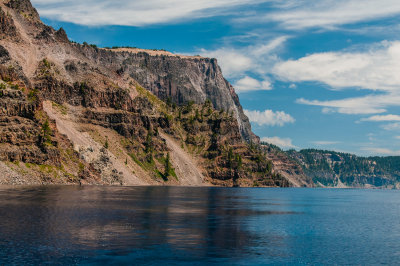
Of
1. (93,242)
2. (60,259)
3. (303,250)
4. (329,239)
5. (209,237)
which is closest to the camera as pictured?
(60,259)

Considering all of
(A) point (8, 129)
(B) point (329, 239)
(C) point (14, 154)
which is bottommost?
(B) point (329, 239)

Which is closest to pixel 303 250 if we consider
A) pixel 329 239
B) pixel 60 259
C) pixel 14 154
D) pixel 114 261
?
pixel 329 239

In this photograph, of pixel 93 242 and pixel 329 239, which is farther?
pixel 329 239

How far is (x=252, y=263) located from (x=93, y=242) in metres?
24.5

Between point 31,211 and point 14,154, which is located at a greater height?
point 14,154

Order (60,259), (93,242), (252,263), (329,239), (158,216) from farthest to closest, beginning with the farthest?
1. (158,216)
2. (329,239)
3. (93,242)
4. (252,263)
5. (60,259)

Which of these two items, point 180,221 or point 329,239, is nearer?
point 329,239

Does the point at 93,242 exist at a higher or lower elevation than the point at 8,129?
lower

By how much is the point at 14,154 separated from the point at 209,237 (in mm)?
139981

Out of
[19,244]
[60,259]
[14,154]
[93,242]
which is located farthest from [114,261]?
[14,154]

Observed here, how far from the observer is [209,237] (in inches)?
2820

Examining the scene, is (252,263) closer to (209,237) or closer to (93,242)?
(209,237)

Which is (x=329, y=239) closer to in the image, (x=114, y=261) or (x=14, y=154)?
(x=114, y=261)

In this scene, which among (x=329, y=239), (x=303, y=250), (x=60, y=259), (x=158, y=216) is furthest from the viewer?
(x=158, y=216)
